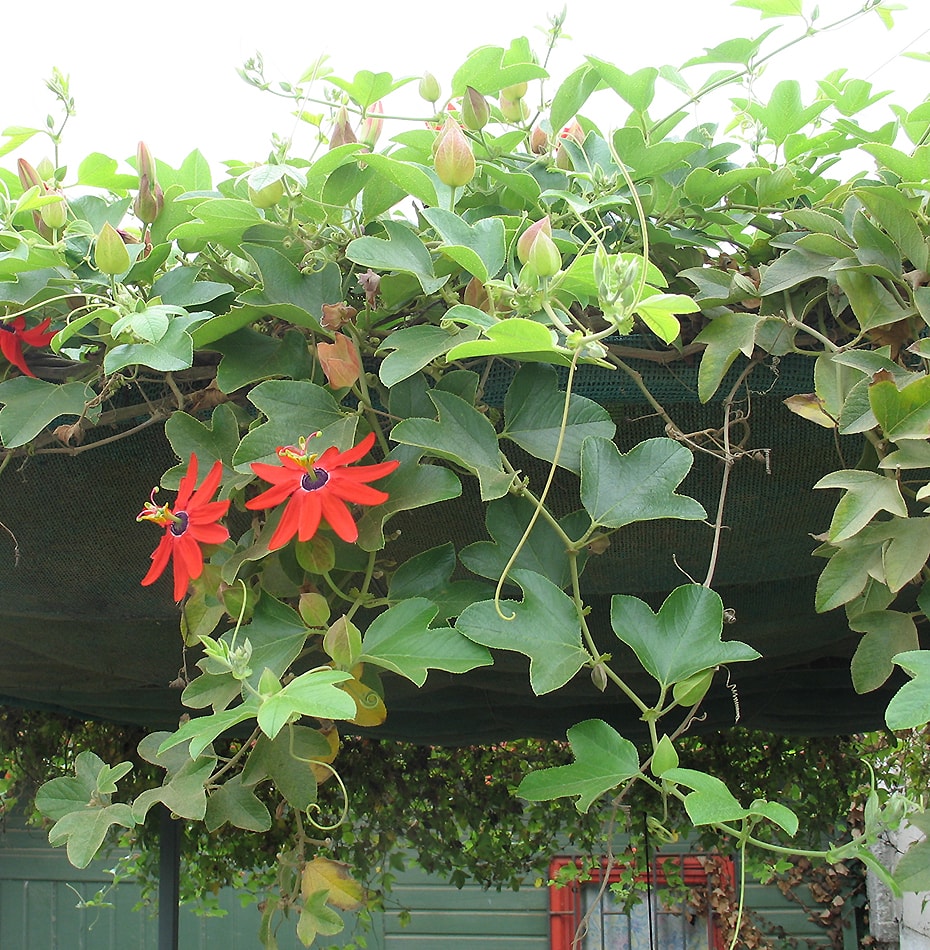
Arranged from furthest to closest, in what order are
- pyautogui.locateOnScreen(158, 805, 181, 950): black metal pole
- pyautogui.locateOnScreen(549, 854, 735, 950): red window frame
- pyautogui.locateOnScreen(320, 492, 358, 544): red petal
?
pyautogui.locateOnScreen(549, 854, 735, 950): red window frame < pyautogui.locateOnScreen(158, 805, 181, 950): black metal pole < pyautogui.locateOnScreen(320, 492, 358, 544): red petal

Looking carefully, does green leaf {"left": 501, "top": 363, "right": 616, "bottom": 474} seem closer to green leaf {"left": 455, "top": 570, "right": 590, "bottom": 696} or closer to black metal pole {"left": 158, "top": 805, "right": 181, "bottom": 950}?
green leaf {"left": 455, "top": 570, "right": 590, "bottom": 696}

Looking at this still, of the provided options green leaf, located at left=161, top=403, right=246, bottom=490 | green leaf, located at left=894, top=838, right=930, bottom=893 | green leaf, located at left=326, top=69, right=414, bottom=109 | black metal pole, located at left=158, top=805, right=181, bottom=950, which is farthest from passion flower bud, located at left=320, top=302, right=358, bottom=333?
black metal pole, located at left=158, top=805, right=181, bottom=950

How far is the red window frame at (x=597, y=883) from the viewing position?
408cm

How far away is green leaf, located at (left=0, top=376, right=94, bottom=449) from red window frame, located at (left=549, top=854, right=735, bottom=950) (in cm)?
353

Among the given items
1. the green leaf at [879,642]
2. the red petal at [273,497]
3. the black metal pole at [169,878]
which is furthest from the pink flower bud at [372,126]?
the black metal pole at [169,878]

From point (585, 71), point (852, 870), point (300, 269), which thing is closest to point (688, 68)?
point (585, 71)

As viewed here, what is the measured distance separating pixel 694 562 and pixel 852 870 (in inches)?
154

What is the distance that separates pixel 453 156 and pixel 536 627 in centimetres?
34

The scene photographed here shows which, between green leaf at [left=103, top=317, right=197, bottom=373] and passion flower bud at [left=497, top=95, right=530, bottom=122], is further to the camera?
passion flower bud at [left=497, top=95, right=530, bottom=122]

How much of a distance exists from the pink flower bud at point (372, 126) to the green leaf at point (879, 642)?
1.83ft

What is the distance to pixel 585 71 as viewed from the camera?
2.67 ft

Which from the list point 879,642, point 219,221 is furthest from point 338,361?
point 879,642

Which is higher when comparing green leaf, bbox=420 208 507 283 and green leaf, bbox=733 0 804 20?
green leaf, bbox=733 0 804 20

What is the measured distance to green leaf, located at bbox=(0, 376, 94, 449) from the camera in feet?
2.54
